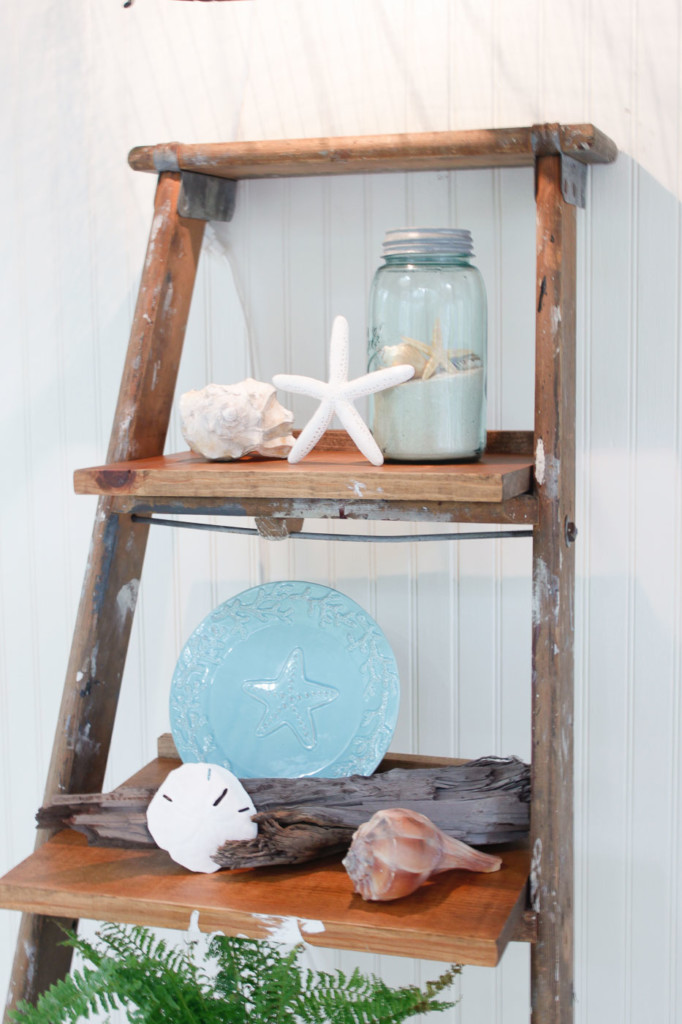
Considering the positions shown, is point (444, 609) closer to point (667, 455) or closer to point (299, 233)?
point (667, 455)

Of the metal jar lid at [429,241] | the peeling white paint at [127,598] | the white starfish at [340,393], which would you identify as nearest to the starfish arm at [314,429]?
the white starfish at [340,393]

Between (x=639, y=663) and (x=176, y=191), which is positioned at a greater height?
(x=176, y=191)

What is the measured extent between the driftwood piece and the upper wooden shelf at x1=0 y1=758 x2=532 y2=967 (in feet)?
0.07

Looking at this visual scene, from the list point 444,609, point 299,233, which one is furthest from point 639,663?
point 299,233

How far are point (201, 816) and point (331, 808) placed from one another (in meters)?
0.11

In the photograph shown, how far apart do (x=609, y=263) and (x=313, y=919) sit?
0.67 m

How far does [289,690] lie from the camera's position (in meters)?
1.03

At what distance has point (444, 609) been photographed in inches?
45.8

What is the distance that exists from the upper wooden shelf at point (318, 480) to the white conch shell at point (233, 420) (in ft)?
0.05

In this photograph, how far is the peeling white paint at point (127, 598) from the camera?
1.05 m

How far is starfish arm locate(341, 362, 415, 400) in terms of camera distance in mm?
871

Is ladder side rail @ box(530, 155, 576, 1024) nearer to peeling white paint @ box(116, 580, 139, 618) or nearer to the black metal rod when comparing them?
the black metal rod

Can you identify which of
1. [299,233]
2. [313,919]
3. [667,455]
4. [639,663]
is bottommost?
[313,919]

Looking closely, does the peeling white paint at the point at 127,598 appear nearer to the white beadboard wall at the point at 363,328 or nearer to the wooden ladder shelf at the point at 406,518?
the wooden ladder shelf at the point at 406,518
